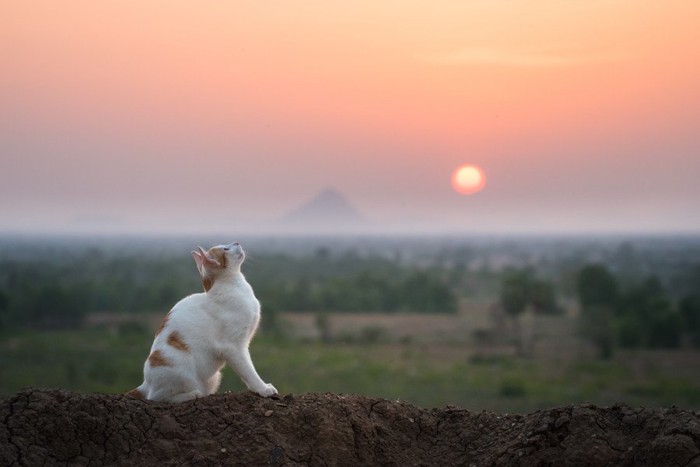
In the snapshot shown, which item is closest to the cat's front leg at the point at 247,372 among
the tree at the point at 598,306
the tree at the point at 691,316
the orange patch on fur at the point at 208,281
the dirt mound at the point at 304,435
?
the dirt mound at the point at 304,435

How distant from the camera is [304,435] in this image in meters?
7.40

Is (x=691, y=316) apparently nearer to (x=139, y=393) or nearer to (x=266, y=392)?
(x=266, y=392)

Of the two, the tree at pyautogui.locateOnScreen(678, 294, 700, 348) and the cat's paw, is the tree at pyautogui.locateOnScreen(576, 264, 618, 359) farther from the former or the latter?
the cat's paw

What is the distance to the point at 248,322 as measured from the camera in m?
8.20

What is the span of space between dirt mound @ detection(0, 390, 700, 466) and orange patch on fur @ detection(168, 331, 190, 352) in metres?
0.54

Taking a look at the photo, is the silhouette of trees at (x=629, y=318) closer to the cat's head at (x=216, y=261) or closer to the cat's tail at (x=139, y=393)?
the cat's head at (x=216, y=261)

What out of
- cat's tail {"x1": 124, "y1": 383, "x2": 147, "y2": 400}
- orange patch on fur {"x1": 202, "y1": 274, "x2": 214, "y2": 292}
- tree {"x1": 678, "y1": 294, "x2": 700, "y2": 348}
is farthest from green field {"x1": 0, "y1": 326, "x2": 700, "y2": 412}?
orange patch on fur {"x1": 202, "y1": 274, "x2": 214, "y2": 292}

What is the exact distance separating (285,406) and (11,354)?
52445mm

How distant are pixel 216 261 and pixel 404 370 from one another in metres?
46.9

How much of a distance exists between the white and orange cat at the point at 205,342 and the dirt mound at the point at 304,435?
235 mm

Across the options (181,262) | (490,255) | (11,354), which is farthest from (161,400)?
(490,255)

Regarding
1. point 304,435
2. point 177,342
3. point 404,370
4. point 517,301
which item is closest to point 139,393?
point 177,342

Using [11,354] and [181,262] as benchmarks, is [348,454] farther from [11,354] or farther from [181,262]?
[181,262]

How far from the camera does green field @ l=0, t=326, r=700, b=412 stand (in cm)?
4509
